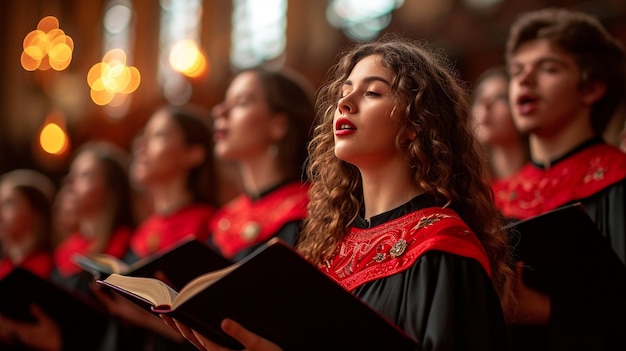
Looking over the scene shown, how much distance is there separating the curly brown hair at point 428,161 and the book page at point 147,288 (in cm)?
44

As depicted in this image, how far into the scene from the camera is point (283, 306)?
1.52 meters

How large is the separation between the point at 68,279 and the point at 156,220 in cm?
64

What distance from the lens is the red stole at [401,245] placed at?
1645mm

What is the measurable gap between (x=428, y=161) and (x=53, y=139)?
25.9 ft

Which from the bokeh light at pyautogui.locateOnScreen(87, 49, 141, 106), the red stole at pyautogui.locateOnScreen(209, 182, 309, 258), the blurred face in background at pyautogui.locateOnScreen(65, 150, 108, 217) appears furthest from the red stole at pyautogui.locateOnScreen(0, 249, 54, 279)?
the bokeh light at pyautogui.locateOnScreen(87, 49, 141, 106)

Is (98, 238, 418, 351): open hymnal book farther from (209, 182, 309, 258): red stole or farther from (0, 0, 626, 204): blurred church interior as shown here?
(0, 0, 626, 204): blurred church interior

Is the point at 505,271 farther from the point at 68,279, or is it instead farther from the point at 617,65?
the point at 68,279

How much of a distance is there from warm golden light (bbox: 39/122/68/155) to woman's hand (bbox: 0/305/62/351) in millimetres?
6037

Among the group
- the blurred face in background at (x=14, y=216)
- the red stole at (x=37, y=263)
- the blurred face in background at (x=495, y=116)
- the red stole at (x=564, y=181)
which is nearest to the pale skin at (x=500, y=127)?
the blurred face in background at (x=495, y=116)

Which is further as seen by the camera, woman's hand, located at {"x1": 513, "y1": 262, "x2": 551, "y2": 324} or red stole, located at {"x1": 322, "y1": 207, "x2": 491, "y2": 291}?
woman's hand, located at {"x1": 513, "y1": 262, "x2": 551, "y2": 324}

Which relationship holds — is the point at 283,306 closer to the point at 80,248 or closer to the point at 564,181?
the point at 564,181

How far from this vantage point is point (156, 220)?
3.52 m

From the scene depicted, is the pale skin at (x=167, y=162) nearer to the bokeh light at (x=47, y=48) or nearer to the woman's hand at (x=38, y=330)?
the woman's hand at (x=38, y=330)

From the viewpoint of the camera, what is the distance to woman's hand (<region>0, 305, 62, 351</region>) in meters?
3.12
